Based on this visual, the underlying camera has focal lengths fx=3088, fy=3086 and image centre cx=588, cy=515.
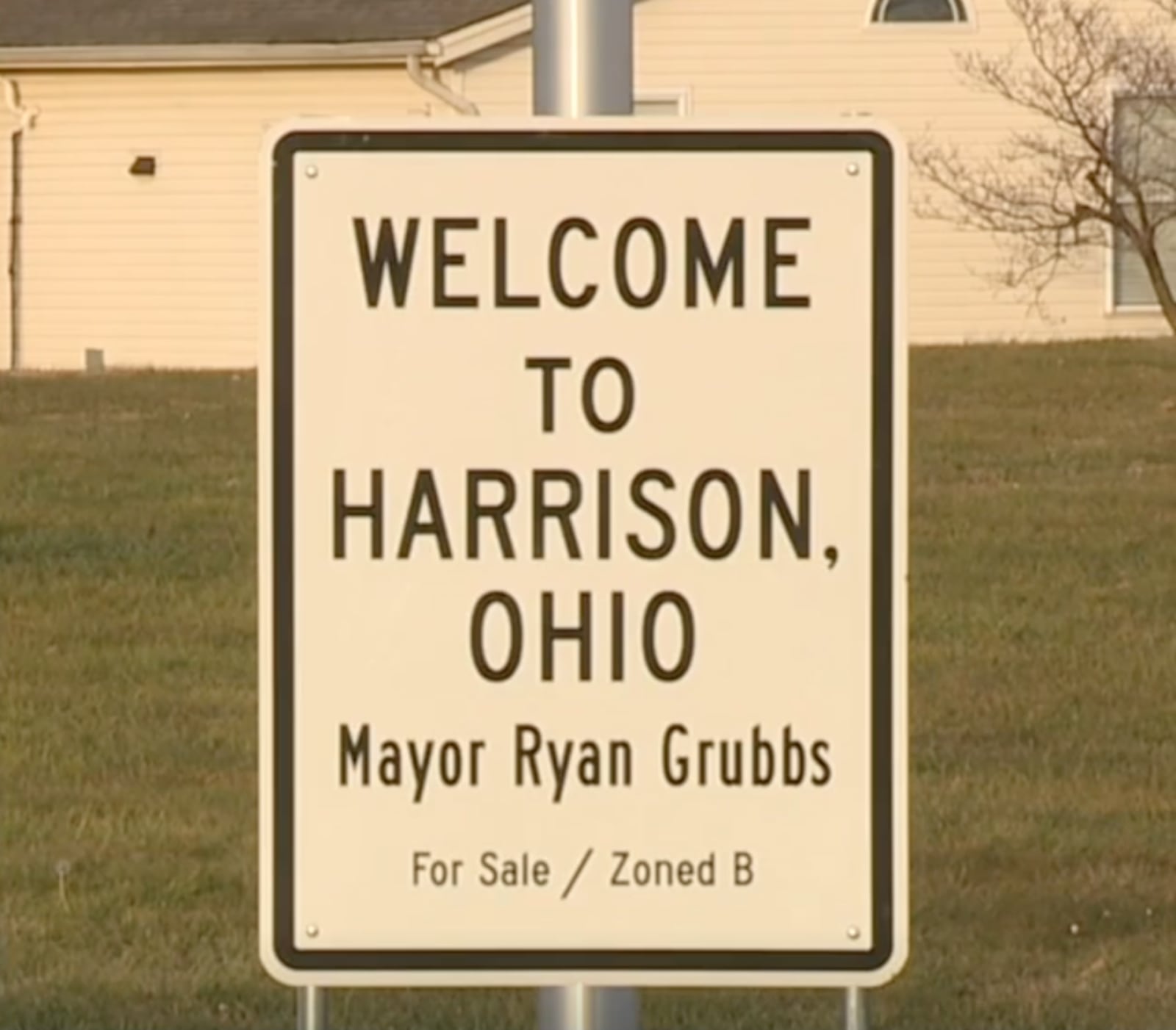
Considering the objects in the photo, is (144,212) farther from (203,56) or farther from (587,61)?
(587,61)

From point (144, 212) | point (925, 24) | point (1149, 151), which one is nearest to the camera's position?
point (1149, 151)

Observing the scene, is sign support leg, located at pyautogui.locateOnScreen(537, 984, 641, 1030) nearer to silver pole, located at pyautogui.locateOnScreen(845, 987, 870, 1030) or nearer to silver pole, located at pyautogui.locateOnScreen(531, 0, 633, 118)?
silver pole, located at pyautogui.locateOnScreen(845, 987, 870, 1030)

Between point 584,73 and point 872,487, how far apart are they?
0.46 m

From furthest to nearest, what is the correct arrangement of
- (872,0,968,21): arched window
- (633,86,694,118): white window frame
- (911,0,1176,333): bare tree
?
(872,0,968,21): arched window < (633,86,694,118): white window frame < (911,0,1176,333): bare tree

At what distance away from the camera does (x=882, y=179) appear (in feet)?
9.08

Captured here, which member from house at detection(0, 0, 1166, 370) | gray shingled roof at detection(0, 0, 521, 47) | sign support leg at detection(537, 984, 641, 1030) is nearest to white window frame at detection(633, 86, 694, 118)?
house at detection(0, 0, 1166, 370)

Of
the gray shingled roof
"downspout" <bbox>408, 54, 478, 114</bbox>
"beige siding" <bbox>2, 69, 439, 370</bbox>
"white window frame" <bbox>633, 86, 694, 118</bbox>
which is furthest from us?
"beige siding" <bbox>2, 69, 439, 370</bbox>

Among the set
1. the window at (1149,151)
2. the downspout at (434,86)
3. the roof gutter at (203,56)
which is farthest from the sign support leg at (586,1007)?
the roof gutter at (203,56)

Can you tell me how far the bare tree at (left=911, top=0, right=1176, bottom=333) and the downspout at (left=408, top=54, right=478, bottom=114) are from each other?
4145mm

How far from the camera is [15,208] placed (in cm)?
3042

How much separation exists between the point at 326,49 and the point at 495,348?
26816 mm

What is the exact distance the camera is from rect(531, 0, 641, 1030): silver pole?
9.14 feet

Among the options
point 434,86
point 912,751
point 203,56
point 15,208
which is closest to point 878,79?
point 434,86

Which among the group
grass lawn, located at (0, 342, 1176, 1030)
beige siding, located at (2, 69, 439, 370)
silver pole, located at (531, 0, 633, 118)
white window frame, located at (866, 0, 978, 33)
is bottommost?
grass lawn, located at (0, 342, 1176, 1030)
